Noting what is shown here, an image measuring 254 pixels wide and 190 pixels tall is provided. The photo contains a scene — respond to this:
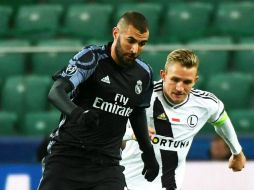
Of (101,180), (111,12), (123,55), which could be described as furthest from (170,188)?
(111,12)

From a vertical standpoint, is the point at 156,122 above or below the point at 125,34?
below

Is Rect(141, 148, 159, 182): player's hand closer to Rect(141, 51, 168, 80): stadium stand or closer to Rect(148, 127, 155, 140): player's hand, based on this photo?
Rect(148, 127, 155, 140): player's hand

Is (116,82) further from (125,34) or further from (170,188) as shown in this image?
(170,188)

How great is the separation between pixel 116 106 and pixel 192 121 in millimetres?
1095

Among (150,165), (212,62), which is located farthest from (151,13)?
(150,165)

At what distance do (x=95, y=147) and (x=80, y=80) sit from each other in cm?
45

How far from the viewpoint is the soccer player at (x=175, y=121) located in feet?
17.3

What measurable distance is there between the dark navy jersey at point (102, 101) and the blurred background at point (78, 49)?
274 cm

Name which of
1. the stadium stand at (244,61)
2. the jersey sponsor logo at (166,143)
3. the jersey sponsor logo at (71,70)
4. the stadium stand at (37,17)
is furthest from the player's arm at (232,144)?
the stadium stand at (37,17)

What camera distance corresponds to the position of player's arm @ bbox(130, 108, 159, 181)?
4973 mm

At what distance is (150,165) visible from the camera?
5176mm

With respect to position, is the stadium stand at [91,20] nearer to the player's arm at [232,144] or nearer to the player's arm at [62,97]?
the player's arm at [232,144]

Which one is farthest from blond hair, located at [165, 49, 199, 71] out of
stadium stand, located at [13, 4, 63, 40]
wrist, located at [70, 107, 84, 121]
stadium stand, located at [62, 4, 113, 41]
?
stadium stand, located at [13, 4, 63, 40]

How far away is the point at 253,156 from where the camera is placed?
26.4ft
